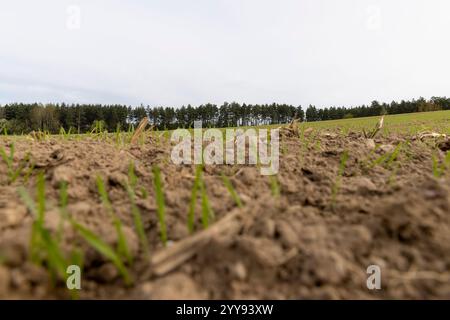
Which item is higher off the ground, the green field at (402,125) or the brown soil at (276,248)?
the green field at (402,125)

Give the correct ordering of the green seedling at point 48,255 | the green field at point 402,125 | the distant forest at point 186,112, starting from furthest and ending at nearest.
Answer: the distant forest at point 186,112
the green field at point 402,125
the green seedling at point 48,255

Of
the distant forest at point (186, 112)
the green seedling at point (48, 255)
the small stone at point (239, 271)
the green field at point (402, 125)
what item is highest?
the distant forest at point (186, 112)

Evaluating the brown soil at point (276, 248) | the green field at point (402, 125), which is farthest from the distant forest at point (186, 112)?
the brown soil at point (276, 248)

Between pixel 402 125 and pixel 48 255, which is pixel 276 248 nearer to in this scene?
pixel 48 255

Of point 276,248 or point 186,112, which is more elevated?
point 186,112

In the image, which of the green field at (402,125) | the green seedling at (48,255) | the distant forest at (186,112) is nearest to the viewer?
the green seedling at (48,255)

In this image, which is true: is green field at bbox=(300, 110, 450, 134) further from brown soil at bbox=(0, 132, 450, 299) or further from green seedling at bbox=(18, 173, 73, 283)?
green seedling at bbox=(18, 173, 73, 283)

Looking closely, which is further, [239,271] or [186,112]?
[186,112]

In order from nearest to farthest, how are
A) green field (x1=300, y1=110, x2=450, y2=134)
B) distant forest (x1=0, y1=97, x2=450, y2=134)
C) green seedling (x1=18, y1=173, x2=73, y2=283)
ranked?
green seedling (x1=18, y1=173, x2=73, y2=283) → green field (x1=300, y1=110, x2=450, y2=134) → distant forest (x1=0, y1=97, x2=450, y2=134)

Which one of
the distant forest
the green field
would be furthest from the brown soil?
the distant forest

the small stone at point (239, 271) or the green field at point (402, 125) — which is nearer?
the small stone at point (239, 271)

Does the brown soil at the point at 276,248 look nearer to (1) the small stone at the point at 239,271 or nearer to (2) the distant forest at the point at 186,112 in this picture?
(1) the small stone at the point at 239,271

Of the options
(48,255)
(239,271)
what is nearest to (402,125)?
(239,271)
